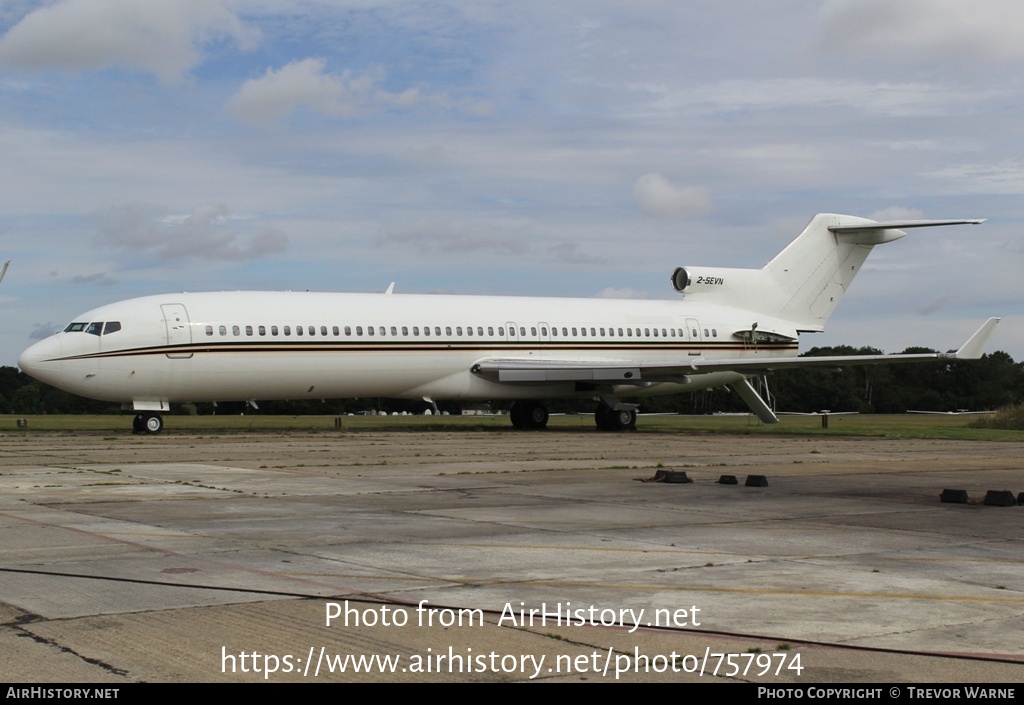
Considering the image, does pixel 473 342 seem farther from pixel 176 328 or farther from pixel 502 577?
pixel 502 577

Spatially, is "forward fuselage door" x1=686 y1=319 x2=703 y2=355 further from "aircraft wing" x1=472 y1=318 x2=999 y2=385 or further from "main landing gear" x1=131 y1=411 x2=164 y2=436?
"main landing gear" x1=131 y1=411 x2=164 y2=436

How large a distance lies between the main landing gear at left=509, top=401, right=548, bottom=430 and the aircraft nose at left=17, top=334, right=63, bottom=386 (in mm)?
15127

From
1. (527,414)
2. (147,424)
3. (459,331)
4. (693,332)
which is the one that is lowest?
(147,424)

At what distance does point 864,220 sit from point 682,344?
30.1ft

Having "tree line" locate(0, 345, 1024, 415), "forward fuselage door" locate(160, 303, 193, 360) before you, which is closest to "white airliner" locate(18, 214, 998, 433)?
"forward fuselage door" locate(160, 303, 193, 360)

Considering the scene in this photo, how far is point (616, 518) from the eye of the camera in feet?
42.1

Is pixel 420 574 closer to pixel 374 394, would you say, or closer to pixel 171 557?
pixel 171 557

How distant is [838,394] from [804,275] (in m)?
47.2

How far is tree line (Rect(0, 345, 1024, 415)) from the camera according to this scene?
81.6 m

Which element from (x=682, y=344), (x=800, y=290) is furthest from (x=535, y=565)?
(x=800, y=290)

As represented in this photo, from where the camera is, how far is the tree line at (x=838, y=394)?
8162cm

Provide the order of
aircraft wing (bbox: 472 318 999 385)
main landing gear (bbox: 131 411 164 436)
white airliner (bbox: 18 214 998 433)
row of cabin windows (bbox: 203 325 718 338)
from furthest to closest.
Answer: aircraft wing (bbox: 472 318 999 385)
row of cabin windows (bbox: 203 325 718 338)
main landing gear (bbox: 131 411 164 436)
white airliner (bbox: 18 214 998 433)

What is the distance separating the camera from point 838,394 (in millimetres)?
87812

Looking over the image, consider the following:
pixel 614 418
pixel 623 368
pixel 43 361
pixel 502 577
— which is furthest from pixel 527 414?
pixel 502 577
